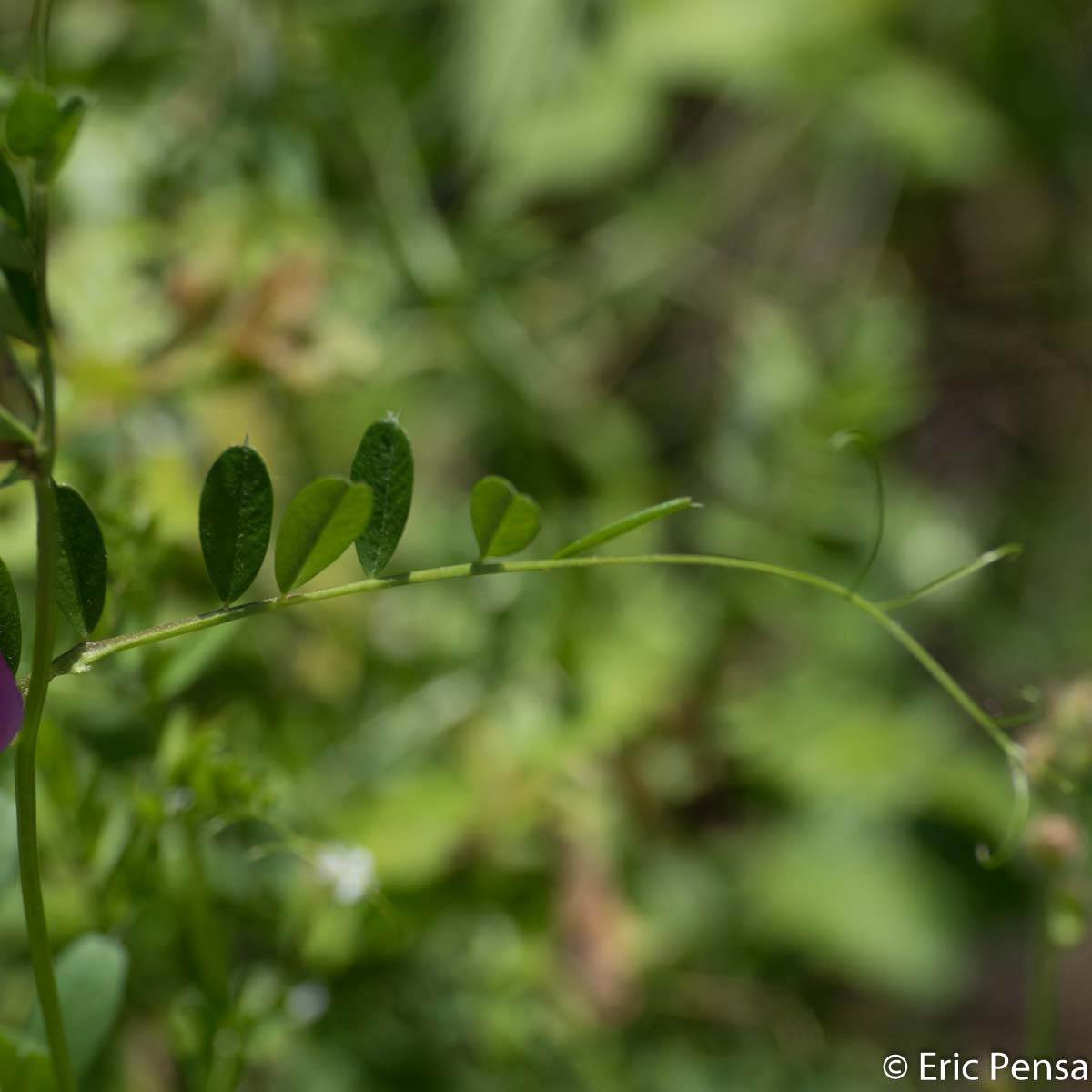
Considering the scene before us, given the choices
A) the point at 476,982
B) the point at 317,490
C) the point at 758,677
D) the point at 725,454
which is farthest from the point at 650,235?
the point at 317,490

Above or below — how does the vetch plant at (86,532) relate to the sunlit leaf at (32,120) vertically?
below

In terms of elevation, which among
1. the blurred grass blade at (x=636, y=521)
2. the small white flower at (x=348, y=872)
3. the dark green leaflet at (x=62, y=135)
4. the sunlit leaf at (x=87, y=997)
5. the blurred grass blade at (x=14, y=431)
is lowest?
the small white flower at (x=348, y=872)

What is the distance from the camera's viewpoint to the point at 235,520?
18.9 inches

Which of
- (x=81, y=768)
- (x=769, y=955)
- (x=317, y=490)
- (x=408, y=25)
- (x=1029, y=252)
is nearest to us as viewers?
(x=317, y=490)

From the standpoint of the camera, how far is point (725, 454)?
4.52 ft

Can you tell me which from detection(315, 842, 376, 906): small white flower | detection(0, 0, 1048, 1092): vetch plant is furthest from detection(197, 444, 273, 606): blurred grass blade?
detection(315, 842, 376, 906): small white flower

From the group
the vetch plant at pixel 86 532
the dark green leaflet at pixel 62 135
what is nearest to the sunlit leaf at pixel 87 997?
the vetch plant at pixel 86 532

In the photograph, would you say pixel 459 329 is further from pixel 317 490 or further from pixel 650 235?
pixel 317 490

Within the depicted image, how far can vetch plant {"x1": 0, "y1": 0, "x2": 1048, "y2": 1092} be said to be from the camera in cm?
41

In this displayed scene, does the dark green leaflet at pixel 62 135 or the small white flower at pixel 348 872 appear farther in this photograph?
the small white flower at pixel 348 872

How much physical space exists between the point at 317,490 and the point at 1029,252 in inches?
69.3

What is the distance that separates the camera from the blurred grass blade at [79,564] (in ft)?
1.51

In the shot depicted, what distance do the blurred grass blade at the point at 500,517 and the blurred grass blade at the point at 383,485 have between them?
0.09 ft

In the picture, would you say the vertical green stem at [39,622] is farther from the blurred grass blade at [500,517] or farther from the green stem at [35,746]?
the blurred grass blade at [500,517]
